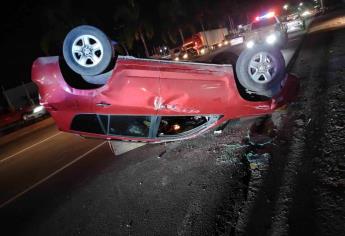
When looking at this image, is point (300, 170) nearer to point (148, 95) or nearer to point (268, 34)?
point (148, 95)

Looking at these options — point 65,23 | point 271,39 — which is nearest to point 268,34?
point 271,39

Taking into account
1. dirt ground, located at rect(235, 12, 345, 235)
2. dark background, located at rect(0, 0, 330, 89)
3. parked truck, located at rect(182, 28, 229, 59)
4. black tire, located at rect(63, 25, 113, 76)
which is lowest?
dirt ground, located at rect(235, 12, 345, 235)

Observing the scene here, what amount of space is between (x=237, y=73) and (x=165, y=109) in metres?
1.37

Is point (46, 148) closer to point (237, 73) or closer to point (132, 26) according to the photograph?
point (237, 73)

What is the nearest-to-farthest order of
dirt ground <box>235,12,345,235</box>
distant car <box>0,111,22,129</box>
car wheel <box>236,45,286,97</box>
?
dirt ground <box>235,12,345,235</box> < car wheel <box>236,45,286,97</box> < distant car <box>0,111,22,129</box>

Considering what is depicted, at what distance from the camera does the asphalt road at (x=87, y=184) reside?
457 centimetres

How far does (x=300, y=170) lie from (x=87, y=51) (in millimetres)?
3542

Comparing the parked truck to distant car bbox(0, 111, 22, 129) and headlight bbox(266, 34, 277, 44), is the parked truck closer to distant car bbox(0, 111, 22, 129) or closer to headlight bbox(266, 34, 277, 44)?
distant car bbox(0, 111, 22, 129)

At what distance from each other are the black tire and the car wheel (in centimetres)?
219

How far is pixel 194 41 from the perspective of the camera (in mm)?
32156

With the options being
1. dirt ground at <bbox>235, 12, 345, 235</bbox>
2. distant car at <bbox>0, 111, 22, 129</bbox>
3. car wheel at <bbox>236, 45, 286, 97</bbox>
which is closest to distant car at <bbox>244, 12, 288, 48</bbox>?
dirt ground at <bbox>235, 12, 345, 235</bbox>

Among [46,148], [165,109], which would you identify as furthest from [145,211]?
[46,148]

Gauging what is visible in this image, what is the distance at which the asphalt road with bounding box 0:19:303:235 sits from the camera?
4574mm

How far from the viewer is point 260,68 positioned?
5.35 meters
